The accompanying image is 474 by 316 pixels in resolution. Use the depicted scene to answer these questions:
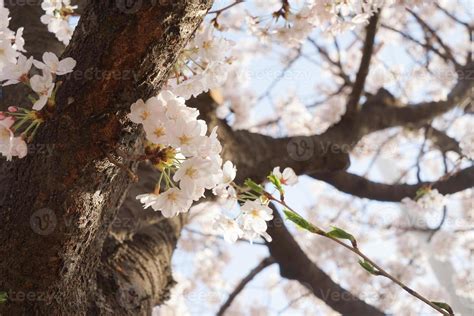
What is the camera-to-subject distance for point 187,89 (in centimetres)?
102

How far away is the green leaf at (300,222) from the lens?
2.65 ft

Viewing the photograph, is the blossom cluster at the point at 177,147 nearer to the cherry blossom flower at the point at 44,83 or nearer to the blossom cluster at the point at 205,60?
the cherry blossom flower at the point at 44,83

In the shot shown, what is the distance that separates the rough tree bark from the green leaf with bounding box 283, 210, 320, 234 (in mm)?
314

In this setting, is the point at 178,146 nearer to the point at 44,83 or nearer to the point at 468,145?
the point at 44,83

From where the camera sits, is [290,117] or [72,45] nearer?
[72,45]

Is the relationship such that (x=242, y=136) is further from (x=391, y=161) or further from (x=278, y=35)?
(x=391, y=161)

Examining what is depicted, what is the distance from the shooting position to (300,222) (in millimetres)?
817

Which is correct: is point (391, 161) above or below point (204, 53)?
above

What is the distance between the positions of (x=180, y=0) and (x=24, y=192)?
46 centimetres

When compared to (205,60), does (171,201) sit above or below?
below

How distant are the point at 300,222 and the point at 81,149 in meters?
0.41

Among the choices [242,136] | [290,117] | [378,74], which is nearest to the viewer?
[242,136]

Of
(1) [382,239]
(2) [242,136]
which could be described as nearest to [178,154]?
(2) [242,136]

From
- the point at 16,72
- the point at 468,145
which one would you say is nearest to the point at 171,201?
the point at 16,72
